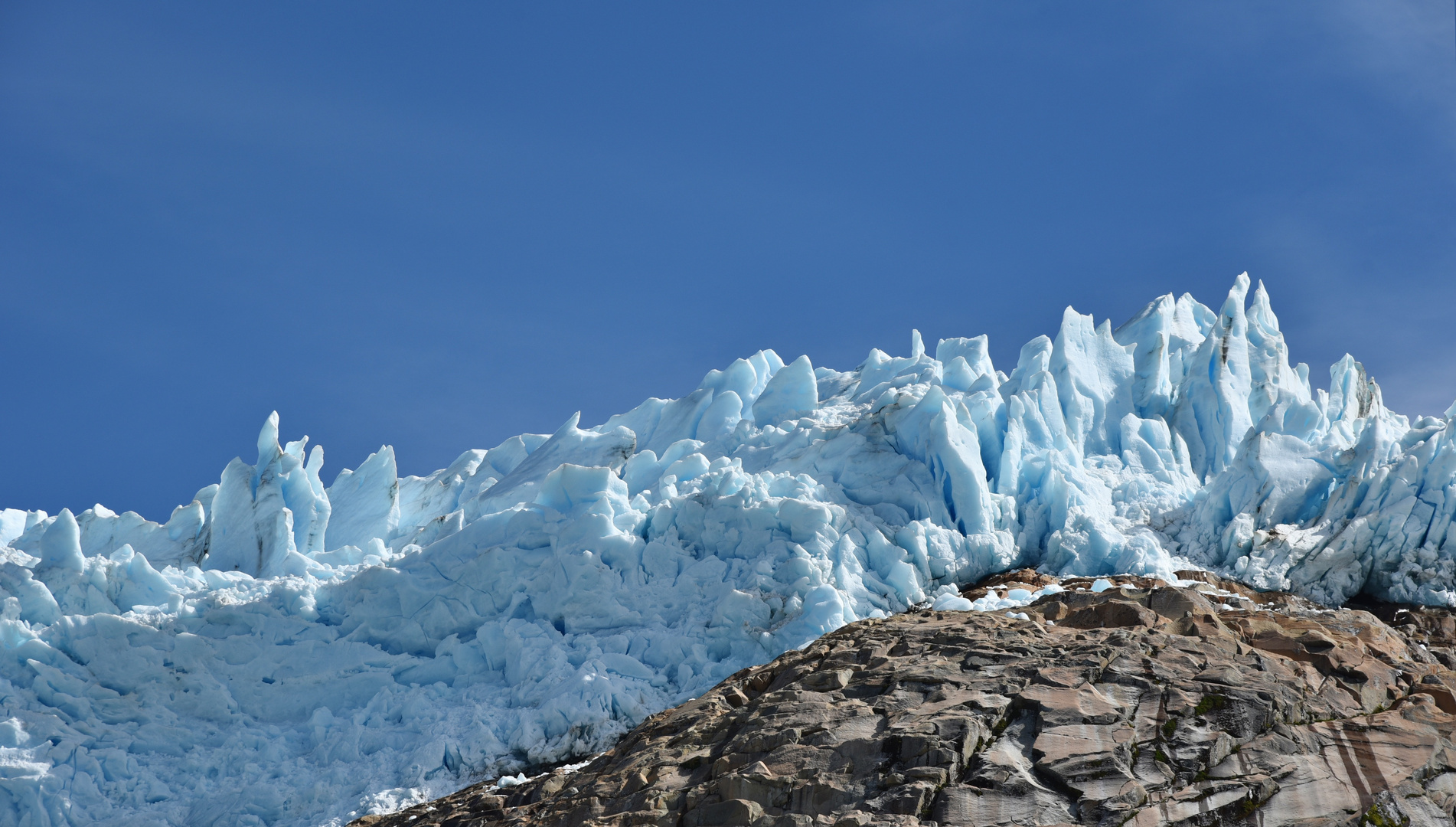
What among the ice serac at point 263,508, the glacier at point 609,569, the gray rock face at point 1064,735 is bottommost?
the gray rock face at point 1064,735

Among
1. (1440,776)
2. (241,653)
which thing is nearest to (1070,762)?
(1440,776)

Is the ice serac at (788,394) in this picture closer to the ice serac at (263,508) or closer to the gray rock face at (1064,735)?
the ice serac at (263,508)

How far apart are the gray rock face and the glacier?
14.8 feet

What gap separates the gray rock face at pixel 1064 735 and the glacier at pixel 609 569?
450 centimetres

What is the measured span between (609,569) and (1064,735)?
12.5 metres

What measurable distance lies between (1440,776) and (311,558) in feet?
71.9

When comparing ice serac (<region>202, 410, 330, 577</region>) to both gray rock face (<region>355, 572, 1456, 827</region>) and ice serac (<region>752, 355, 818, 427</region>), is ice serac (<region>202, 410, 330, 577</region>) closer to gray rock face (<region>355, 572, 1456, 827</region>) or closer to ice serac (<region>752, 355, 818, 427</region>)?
ice serac (<region>752, 355, 818, 427</region>)

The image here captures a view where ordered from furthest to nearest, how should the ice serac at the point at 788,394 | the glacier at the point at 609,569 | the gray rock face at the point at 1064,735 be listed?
the ice serac at the point at 788,394, the glacier at the point at 609,569, the gray rock face at the point at 1064,735

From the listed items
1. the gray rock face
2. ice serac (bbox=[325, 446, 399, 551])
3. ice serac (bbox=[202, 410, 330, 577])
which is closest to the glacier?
ice serac (bbox=[202, 410, 330, 577])

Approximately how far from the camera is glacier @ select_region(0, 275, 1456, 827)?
20188mm

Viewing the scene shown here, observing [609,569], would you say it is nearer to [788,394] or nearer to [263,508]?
[788,394]

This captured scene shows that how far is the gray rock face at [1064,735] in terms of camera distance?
35.9ft

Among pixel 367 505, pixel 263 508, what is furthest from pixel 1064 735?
pixel 367 505

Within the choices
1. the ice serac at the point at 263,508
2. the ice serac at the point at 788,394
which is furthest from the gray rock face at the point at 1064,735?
the ice serac at the point at 788,394
